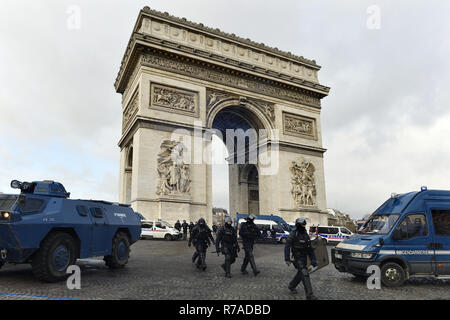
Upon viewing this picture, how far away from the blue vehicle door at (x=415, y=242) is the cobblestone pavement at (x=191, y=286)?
1.61 feet

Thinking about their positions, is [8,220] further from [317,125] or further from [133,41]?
[317,125]

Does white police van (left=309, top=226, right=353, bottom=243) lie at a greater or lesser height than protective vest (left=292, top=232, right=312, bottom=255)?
lesser

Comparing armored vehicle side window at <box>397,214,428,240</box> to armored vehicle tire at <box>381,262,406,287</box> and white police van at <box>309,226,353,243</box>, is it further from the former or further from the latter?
white police van at <box>309,226,353,243</box>

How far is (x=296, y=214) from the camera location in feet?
91.2

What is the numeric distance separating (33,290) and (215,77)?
73.7ft

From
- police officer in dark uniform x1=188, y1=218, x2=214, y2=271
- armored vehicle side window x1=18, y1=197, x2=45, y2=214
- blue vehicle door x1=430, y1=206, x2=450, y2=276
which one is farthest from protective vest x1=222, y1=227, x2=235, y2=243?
blue vehicle door x1=430, y1=206, x2=450, y2=276

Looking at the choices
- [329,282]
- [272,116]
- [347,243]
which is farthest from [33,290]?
[272,116]

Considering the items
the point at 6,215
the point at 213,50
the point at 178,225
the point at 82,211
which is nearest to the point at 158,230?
the point at 178,225

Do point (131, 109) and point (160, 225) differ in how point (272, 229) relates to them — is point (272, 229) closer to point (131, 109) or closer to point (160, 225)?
point (160, 225)

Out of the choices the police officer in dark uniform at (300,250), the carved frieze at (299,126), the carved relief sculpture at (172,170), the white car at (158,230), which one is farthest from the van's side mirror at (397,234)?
the carved frieze at (299,126)

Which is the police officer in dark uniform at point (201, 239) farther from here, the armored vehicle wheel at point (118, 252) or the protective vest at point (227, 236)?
the armored vehicle wheel at point (118, 252)

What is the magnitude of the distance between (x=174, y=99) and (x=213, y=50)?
221 inches

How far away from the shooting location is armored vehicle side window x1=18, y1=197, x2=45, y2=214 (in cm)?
735

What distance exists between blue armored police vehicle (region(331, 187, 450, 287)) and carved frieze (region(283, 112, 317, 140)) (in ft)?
70.9
